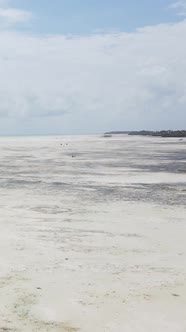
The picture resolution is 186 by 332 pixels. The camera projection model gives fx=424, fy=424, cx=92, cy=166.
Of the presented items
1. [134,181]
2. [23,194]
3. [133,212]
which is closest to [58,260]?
[133,212]

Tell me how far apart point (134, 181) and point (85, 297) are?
18537mm

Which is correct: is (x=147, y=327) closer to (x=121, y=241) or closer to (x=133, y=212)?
(x=121, y=241)

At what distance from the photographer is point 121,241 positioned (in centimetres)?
1227

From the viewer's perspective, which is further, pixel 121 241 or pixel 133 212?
pixel 133 212

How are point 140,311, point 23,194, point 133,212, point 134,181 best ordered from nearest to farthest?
point 140,311, point 133,212, point 23,194, point 134,181

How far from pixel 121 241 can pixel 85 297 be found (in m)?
4.19

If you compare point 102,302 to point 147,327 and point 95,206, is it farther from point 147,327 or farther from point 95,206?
point 95,206

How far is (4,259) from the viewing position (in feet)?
34.1

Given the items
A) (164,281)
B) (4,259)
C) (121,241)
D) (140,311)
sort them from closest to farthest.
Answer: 1. (140,311)
2. (164,281)
3. (4,259)
4. (121,241)

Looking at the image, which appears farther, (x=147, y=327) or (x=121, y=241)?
(x=121, y=241)

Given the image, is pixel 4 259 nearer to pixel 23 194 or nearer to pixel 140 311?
pixel 140 311

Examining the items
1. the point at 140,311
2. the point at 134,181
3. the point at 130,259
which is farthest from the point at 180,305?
the point at 134,181

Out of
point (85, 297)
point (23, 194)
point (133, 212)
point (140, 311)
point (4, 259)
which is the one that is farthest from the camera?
point (23, 194)

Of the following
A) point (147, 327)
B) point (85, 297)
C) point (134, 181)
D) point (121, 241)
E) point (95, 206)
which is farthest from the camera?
point (134, 181)
